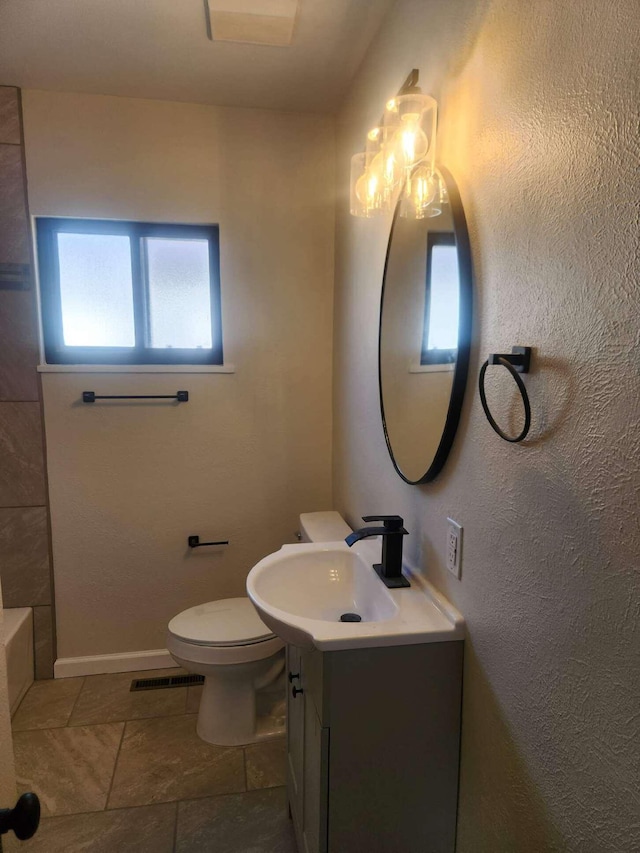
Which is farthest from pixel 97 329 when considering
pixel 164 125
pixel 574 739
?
pixel 574 739

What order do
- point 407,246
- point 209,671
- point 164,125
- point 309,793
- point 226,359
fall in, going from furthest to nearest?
point 226,359 < point 164,125 < point 209,671 < point 407,246 < point 309,793

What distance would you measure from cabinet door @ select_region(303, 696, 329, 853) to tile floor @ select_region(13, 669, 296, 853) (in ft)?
1.28

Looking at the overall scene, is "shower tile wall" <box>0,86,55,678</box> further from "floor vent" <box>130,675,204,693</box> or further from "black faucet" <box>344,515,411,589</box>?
"black faucet" <box>344,515,411,589</box>

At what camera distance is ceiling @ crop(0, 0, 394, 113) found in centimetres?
162

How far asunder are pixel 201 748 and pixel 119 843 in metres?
0.42

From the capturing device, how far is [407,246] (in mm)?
1401

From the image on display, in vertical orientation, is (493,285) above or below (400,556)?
above

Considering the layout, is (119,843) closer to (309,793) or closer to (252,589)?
(309,793)

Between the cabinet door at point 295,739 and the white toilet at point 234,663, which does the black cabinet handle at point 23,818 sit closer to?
the cabinet door at point 295,739

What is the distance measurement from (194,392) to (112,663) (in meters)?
1.34

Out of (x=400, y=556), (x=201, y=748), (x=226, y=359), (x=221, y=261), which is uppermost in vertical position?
(x=221, y=261)

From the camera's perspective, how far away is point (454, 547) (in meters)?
1.15

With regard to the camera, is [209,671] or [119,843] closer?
[119,843]

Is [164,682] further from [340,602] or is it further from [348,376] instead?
[348,376]
